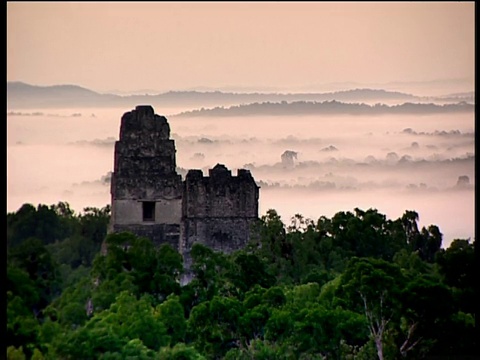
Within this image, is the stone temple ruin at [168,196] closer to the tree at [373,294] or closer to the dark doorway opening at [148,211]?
the dark doorway opening at [148,211]

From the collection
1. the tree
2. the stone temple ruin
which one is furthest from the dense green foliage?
the stone temple ruin

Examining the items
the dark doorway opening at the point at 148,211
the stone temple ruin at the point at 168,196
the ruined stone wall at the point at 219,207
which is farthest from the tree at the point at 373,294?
the dark doorway opening at the point at 148,211

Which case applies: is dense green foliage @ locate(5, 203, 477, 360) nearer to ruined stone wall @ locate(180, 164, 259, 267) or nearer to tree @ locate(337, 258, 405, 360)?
tree @ locate(337, 258, 405, 360)

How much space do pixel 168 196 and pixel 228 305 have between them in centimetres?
1395

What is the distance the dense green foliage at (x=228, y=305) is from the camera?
5522cm

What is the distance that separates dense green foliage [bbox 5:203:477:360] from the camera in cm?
5522

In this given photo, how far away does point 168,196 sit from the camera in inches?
2844

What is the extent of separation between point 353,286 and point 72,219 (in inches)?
686

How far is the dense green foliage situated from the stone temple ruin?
11.6ft

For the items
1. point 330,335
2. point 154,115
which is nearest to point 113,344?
point 330,335

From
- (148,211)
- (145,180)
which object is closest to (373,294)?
(148,211)

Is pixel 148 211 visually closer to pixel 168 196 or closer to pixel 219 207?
pixel 168 196

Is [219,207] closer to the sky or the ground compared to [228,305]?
closer to the sky

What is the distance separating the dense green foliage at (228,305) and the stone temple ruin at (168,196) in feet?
11.6
